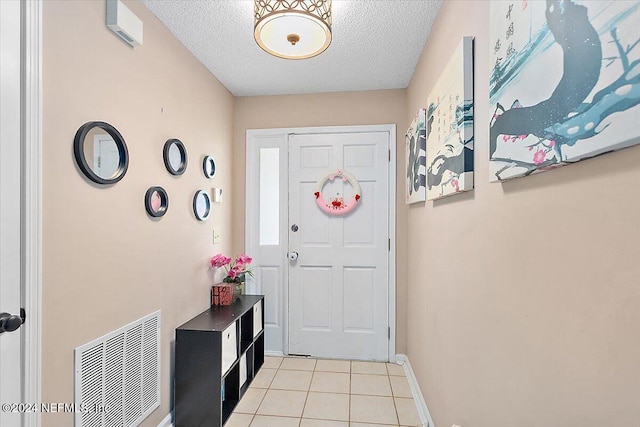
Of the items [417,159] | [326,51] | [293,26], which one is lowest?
[417,159]

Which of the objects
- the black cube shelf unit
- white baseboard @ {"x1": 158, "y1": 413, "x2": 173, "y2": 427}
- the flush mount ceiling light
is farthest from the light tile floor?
the flush mount ceiling light

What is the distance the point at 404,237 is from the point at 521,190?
206 cm

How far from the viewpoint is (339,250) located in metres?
2.98

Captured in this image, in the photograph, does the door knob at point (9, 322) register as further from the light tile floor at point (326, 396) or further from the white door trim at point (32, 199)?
the light tile floor at point (326, 396)

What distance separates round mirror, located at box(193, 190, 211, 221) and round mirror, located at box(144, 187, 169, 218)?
359mm

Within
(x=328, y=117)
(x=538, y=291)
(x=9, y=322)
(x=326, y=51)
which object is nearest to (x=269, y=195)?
(x=328, y=117)

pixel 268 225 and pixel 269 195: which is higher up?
pixel 269 195

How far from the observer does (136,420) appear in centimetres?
165

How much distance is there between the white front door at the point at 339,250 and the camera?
2939 mm

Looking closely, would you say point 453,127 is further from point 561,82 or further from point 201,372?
point 201,372

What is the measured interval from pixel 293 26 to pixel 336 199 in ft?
5.61

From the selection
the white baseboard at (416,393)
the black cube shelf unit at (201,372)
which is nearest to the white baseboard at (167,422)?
the black cube shelf unit at (201,372)

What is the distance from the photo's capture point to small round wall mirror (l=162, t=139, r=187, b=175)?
194 cm

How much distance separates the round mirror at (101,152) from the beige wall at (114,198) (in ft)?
0.10
